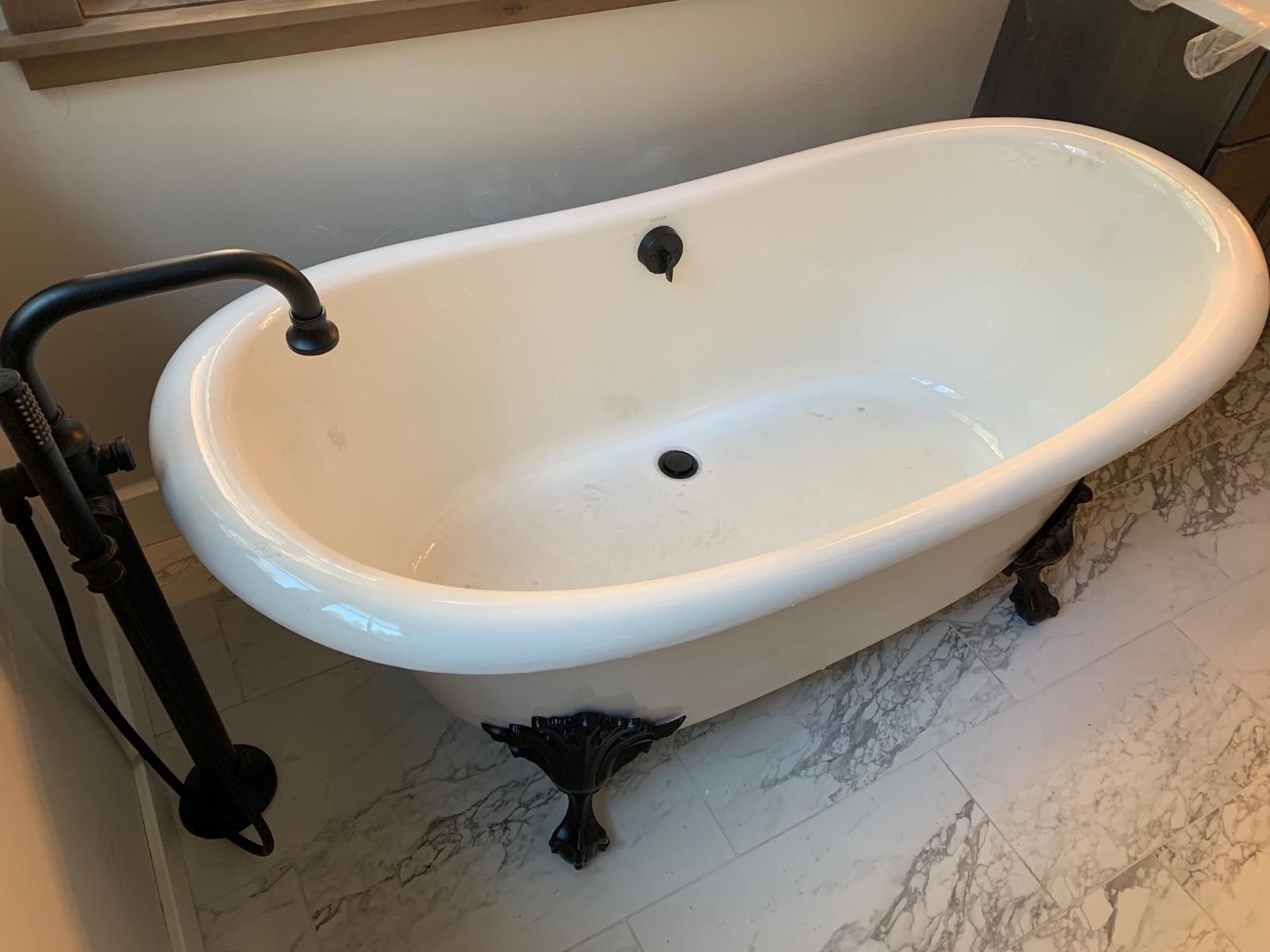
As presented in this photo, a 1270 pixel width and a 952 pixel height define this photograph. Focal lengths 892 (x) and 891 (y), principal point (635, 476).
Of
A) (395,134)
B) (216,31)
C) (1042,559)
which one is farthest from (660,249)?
(1042,559)

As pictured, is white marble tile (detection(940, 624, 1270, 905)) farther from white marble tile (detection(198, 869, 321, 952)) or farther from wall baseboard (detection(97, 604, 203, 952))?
wall baseboard (detection(97, 604, 203, 952))

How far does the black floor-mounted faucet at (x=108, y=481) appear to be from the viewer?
666mm

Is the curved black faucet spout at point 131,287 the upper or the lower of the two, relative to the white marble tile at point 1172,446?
upper

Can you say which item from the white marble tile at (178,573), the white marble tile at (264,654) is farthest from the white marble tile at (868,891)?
the white marble tile at (178,573)

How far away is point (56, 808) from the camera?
805 millimetres

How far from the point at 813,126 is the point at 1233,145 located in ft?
2.15

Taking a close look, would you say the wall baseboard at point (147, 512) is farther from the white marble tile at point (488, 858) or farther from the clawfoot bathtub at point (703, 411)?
the white marble tile at point (488, 858)

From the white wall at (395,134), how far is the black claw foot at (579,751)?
2.54ft

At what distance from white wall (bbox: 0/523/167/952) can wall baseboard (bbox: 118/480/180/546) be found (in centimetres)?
41

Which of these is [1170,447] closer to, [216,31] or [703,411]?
[703,411]

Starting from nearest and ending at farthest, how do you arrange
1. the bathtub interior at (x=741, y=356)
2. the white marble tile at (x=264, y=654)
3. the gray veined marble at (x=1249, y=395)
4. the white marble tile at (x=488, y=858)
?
1. the white marble tile at (x=488, y=858)
2. the bathtub interior at (x=741, y=356)
3. the white marble tile at (x=264, y=654)
4. the gray veined marble at (x=1249, y=395)

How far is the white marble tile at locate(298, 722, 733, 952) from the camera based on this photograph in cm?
111

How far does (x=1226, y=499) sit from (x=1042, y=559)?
573 mm

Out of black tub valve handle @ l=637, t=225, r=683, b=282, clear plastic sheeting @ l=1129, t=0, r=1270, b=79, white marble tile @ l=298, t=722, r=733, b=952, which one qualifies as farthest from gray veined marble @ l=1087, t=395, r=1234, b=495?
white marble tile @ l=298, t=722, r=733, b=952
